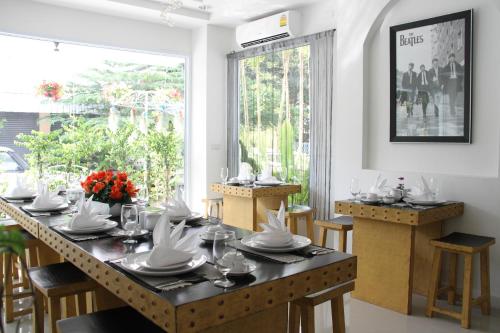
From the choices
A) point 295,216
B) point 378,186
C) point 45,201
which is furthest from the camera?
point 295,216

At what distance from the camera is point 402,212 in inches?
126

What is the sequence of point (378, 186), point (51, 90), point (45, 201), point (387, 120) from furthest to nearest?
1. point (51, 90)
2. point (387, 120)
3. point (378, 186)
4. point (45, 201)

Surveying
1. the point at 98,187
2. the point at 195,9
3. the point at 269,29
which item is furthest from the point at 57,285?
the point at 195,9

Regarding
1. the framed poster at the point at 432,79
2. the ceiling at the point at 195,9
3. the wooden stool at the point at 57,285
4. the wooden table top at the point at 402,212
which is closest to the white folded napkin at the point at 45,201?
the wooden stool at the point at 57,285

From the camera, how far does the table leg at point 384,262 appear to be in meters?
3.32

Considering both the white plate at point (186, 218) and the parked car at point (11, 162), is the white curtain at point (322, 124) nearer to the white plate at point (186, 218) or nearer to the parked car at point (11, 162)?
the white plate at point (186, 218)

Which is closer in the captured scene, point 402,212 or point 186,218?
point 186,218

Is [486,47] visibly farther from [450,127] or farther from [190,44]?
[190,44]

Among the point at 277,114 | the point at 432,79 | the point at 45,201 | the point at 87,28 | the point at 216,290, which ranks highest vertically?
the point at 87,28

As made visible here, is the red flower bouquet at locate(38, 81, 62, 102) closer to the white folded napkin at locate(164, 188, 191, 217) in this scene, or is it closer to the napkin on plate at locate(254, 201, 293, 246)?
the white folded napkin at locate(164, 188, 191, 217)

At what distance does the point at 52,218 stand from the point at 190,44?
13.4 ft

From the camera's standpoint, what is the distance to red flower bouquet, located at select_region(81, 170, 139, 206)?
9.05ft

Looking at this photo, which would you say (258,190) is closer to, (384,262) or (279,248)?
(384,262)

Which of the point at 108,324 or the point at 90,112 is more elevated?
the point at 90,112
